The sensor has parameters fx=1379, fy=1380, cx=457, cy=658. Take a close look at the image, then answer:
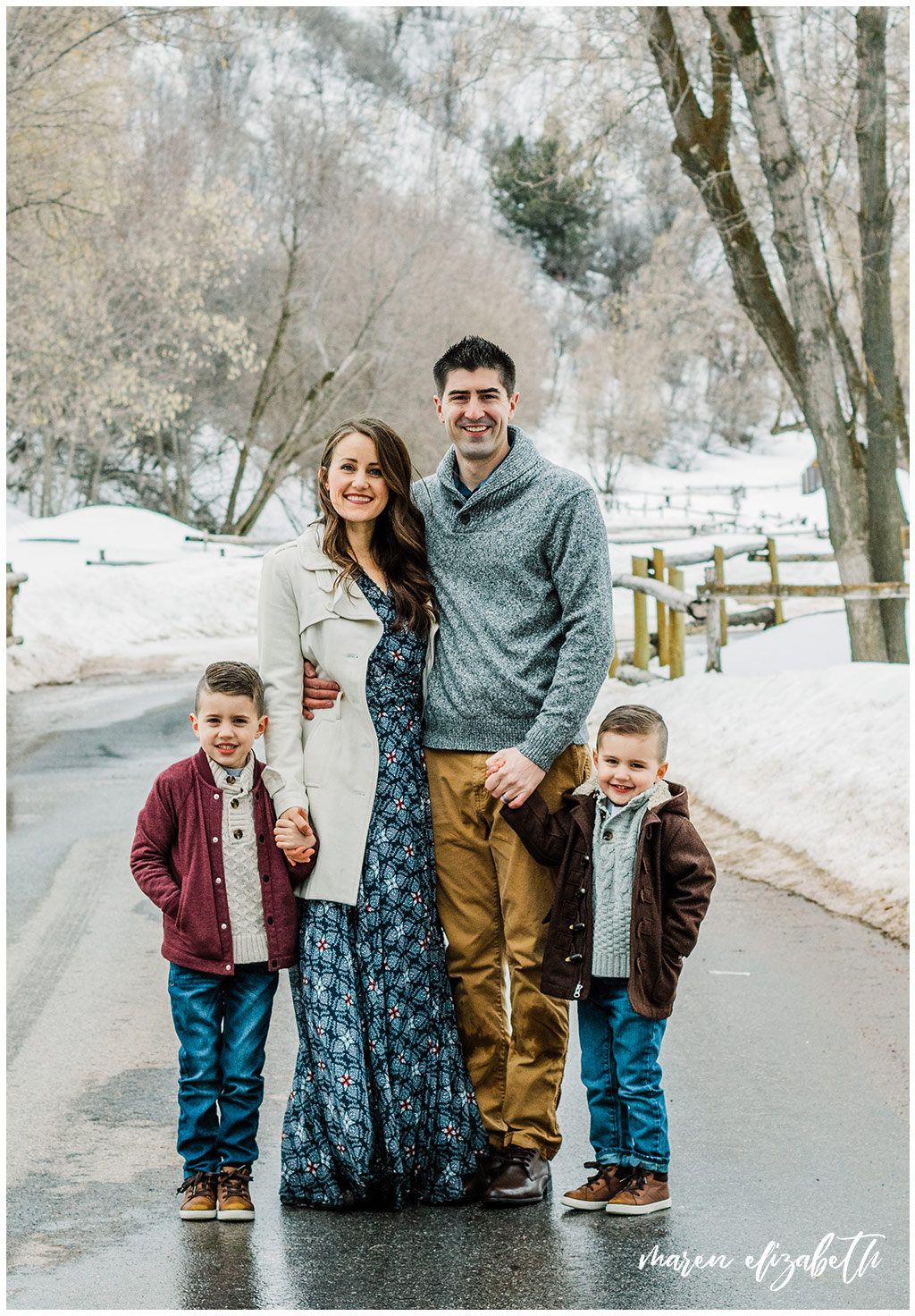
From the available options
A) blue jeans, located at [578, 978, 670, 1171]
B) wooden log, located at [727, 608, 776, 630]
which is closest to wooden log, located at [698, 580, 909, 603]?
wooden log, located at [727, 608, 776, 630]

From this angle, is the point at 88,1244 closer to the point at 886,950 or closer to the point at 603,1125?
the point at 603,1125

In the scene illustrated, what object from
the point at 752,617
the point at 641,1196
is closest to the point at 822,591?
the point at 752,617

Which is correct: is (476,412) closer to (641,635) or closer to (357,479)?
(357,479)

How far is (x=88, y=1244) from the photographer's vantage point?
3.44 m

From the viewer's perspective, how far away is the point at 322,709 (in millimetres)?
3781

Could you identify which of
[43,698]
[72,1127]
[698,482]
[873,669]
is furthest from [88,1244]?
[698,482]

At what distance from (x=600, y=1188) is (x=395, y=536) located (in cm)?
184

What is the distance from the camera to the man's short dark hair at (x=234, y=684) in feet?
12.2

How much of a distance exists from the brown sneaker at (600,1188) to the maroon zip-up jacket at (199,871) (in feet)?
3.19

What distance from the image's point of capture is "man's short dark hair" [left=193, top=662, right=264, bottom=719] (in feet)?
12.2

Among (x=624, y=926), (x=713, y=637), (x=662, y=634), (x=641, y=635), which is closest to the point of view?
(x=624, y=926)

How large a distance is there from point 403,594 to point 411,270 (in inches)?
1310

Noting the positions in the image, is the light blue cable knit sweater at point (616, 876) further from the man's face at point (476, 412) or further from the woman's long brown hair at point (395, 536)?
the man's face at point (476, 412)

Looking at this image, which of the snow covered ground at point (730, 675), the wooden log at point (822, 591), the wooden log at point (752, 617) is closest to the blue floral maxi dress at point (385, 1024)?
the snow covered ground at point (730, 675)
